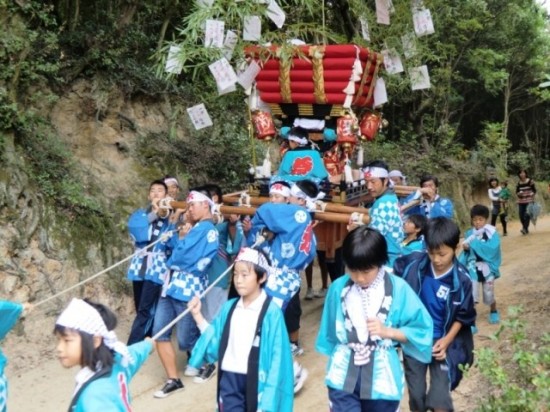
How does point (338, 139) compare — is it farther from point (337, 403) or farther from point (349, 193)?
point (337, 403)

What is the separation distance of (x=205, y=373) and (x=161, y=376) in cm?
47

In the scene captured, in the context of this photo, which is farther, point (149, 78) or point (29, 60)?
point (149, 78)

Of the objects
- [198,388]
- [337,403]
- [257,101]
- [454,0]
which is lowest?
[198,388]

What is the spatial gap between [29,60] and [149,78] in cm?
250

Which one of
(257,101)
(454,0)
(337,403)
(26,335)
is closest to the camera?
(337,403)

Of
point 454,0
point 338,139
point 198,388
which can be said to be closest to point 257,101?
point 338,139

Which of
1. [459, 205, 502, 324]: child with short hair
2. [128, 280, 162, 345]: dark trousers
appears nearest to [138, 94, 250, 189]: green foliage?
[128, 280, 162, 345]: dark trousers

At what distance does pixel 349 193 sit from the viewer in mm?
6855

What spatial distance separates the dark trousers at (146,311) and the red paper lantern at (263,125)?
8.99ft

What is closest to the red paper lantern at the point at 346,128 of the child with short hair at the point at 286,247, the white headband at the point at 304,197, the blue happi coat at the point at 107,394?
the white headband at the point at 304,197

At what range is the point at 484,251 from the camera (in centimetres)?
633

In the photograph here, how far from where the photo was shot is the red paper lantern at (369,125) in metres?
7.47

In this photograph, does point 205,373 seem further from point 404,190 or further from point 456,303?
point 404,190

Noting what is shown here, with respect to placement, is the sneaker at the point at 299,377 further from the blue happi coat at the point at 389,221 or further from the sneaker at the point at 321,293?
the sneaker at the point at 321,293
